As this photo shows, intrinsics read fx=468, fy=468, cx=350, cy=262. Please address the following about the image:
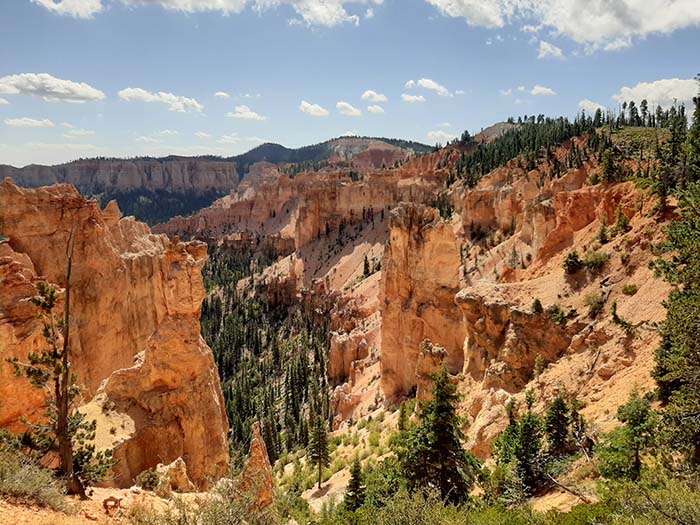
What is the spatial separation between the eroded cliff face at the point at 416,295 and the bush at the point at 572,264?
1006cm

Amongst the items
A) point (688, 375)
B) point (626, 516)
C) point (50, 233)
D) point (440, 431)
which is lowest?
point (440, 431)

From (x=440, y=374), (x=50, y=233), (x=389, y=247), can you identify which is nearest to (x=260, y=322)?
(x=389, y=247)

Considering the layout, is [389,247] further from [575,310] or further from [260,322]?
[260,322]

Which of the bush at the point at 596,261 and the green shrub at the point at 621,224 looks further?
the green shrub at the point at 621,224

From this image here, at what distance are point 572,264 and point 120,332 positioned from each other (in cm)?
2464

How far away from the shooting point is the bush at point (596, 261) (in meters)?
20.1

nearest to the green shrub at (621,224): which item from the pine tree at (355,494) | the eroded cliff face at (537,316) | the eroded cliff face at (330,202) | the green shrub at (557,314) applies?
the eroded cliff face at (537,316)

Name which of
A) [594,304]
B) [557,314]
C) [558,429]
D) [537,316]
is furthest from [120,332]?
[594,304]

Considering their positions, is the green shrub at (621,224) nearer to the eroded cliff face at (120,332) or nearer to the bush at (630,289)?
the bush at (630,289)

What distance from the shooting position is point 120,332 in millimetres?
27484

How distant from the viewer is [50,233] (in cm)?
2478

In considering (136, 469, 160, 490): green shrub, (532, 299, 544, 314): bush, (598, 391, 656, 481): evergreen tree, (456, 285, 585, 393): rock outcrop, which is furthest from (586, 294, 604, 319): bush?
(136, 469, 160, 490): green shrub

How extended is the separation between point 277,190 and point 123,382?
433ft

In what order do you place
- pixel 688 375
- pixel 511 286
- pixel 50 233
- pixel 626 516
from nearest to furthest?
1. pixel 626 516
2. pixel 688 375
3. pixel 511 286
4. pixel 50 233
